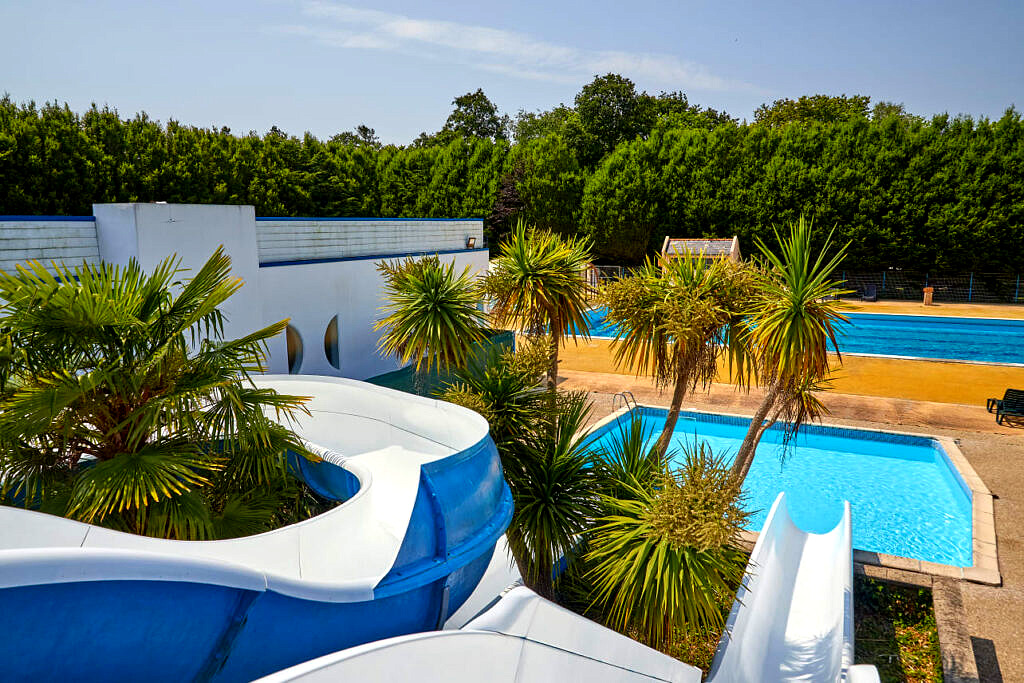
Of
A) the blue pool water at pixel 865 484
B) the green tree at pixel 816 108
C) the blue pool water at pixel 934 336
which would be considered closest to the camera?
the blue pool water at pixel 865 484

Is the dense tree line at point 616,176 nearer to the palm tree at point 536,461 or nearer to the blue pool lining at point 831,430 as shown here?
the blue pool lining at point 831,430

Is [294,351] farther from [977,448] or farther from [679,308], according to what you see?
[977,448]

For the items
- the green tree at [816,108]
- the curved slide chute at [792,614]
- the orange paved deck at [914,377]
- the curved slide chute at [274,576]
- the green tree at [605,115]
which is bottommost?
the curved slide chute at [792,614]

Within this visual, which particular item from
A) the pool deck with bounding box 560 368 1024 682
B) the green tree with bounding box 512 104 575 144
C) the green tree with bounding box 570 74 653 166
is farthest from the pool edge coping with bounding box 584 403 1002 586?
the green tree with bounding box 512 104 575 144

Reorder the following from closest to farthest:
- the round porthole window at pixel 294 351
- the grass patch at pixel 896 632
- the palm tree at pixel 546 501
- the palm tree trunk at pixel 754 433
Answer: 1. the palm tree at pixel 546 501
2. the grass patch at pixel 896 632
3. the palm tree trunk at pixel 754 433
4. the round porthole window at pixel 294 351

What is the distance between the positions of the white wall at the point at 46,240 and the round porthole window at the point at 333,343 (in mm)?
4960

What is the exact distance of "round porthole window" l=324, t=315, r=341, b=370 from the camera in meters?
13.0

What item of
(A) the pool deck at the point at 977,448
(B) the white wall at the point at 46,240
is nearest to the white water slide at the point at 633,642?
(A) the pool deck at the point at 977,448

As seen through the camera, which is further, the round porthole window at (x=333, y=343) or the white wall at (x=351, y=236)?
the round porthole window at (x=333, y=343)

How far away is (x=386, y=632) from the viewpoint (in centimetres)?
321

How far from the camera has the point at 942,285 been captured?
29203mm

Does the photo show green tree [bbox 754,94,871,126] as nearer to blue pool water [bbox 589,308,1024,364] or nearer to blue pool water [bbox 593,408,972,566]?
blue pool water [bbox 589,308,1024,364]

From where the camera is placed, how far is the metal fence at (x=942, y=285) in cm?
2812

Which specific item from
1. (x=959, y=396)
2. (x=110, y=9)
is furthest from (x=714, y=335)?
(x=110, y=9)
